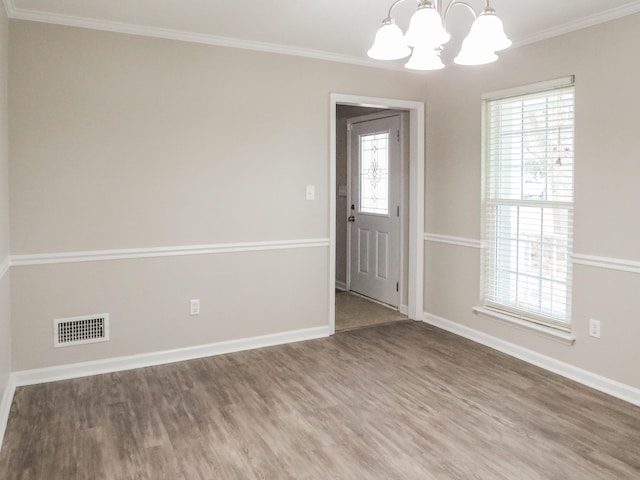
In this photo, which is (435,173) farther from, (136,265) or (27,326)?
(27,326)

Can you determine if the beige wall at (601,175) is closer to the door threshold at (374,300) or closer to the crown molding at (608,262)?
the crown molding at (608,262)

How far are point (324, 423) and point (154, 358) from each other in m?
1.54

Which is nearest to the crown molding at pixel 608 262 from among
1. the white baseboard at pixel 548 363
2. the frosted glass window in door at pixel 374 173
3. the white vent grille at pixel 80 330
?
the white baseboard at pixel 548 363

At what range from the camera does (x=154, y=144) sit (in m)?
3.77

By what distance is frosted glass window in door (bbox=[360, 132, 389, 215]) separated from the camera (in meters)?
5.50

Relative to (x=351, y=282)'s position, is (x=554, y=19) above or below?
above

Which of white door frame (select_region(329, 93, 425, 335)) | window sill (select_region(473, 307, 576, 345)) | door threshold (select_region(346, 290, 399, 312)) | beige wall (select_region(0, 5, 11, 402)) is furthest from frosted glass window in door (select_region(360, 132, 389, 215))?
beige wall (select_region(0, 5, 11, 402))

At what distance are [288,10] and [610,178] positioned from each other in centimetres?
228

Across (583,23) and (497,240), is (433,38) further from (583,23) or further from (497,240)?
(497,240)

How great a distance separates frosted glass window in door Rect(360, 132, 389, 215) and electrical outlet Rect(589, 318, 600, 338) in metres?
2.43

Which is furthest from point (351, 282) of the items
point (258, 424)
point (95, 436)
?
point (95, 436)

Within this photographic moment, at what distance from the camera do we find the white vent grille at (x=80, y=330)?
354cm

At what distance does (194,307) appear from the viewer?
4004 mm

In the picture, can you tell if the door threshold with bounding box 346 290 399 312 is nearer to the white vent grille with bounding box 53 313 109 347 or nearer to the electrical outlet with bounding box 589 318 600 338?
the electrical outlet with bounding box 589 318 600 338
